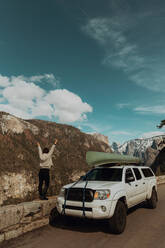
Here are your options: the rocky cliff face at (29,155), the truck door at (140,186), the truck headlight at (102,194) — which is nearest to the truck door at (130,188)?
the truck door at (140,186)

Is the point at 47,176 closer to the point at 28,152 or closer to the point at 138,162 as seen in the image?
the point at 138,162

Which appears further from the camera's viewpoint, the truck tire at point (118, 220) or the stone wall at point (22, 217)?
the truck tire at point (118, 220)

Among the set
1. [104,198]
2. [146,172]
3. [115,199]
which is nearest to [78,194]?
[104,198]

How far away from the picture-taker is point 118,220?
16.5 ft

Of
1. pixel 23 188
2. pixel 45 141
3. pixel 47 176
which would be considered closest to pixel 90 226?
pixel 47 176

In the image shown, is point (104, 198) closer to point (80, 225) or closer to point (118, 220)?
point (118, 220)

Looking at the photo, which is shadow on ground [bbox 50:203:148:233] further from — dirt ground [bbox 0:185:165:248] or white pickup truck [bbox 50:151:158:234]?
white pickup truck [bbox 50:151:158:234]

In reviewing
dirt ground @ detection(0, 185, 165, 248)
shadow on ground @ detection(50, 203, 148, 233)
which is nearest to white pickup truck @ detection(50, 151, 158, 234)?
shadow on ground @ detection(50, 203, 148, 233)

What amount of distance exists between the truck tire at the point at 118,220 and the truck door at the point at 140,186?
162cm

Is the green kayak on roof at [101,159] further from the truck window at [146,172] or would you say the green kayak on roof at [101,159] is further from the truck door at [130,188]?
the truck window at [146,172]

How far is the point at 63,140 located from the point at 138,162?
135861 mm

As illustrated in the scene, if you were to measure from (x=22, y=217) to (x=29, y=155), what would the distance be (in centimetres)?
10345

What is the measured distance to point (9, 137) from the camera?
110m

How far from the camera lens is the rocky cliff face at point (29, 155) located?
3179 inches
